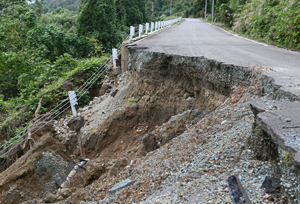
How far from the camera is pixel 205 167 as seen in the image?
2998 mm

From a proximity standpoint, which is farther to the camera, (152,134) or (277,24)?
(277,24)

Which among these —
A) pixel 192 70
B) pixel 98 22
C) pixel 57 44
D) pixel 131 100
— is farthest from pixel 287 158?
pixel 98 22

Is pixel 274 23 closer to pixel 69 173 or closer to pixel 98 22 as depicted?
pixel 69 173

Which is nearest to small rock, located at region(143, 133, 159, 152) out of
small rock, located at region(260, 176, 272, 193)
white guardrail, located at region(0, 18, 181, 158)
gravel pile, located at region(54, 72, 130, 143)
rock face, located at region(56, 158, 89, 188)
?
rock face, located at region(56, 158, 89, 188)

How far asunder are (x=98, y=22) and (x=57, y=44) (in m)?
3.60

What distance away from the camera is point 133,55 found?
923 cm

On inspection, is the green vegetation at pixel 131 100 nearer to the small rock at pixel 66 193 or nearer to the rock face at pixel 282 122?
the small rock at pixel 66 193

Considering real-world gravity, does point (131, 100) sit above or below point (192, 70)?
below

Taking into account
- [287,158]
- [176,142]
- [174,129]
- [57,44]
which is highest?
[57,44]

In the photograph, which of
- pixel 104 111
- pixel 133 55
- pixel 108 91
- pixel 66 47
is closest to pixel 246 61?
pixel 133 55

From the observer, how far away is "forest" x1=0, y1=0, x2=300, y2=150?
9.51 m

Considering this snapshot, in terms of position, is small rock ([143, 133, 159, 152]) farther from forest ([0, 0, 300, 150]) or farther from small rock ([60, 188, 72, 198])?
forest ([0, 0, 300, 150])

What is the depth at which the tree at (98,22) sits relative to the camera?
682 inches

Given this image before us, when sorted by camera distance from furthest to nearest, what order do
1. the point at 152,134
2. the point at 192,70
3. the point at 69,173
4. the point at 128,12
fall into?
the point at 128,12
the point at 192,70
the point at 69,173
the point at 152,134
